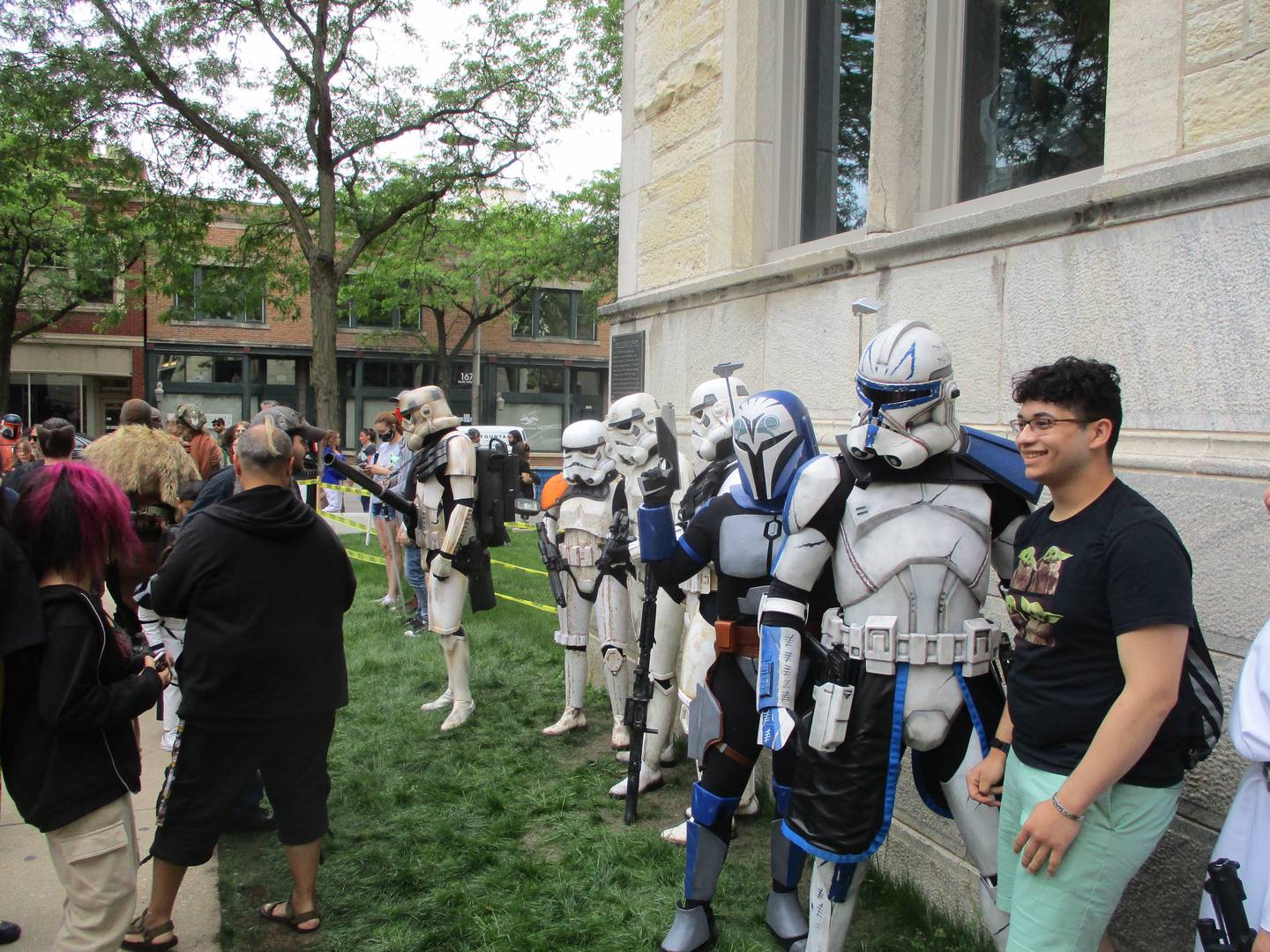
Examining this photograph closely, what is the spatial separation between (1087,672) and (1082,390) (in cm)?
68

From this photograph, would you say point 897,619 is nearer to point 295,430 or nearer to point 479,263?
point 295,430

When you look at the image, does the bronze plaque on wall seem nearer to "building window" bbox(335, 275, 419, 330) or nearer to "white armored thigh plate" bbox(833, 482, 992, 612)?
"white armored thigh plate" bbox(833, 482, 992, 612)

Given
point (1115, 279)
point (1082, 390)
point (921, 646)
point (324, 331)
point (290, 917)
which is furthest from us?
point (324, 331)

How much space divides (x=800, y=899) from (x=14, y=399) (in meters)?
33.7

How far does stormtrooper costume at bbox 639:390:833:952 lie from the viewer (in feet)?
11.3

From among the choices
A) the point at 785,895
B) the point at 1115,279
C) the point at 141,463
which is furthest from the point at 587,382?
the point at 1115,279

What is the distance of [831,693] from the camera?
2758 millimetres

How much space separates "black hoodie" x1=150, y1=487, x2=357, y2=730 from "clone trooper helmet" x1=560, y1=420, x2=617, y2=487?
2.57 m

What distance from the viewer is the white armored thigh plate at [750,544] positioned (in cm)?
353

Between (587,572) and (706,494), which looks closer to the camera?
(706,494)

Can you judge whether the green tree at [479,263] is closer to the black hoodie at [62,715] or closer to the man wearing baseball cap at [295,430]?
the man wearing baseball cap at [295,430]

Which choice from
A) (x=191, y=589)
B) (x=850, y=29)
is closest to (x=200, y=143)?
(x=850, y=29)

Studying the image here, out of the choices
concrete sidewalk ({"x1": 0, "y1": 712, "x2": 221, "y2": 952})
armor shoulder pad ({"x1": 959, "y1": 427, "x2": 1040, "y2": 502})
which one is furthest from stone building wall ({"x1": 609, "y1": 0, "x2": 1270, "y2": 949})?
concrete sidewalk ({"x1": 0, "y1": 712, "x2": 221, "y2": 952})

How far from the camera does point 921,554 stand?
2732 mm
